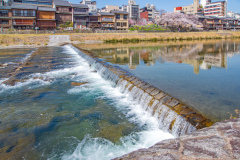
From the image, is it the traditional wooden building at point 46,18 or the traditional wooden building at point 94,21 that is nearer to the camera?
the traditional wooden building at point 46,18

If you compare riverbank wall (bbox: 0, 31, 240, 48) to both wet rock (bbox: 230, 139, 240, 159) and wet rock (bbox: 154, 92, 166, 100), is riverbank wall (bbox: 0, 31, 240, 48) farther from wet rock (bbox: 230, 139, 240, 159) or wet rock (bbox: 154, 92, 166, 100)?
wet rock (bbox: 230, 139, 240, 159)

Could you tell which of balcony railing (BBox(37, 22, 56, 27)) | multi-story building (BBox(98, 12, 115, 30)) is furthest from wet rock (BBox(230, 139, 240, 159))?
multi-story building (BBox(98, 12, 115, 30))

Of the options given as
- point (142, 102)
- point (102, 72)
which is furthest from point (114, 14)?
point (142, 102)

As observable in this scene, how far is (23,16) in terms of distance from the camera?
50.7 m

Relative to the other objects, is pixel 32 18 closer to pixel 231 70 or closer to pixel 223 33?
pixel 231 70

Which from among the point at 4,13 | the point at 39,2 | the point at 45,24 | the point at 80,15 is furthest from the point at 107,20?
the point at 4,13

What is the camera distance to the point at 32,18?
50938 millimetres

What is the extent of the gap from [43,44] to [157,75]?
107ft

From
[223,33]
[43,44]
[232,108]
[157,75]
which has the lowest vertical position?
[232,108]

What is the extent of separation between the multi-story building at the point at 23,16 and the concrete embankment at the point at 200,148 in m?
55.3

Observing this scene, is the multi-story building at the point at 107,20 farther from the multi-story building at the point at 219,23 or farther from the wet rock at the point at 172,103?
the wet rock at the point at 172,103

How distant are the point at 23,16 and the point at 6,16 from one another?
4177 millimetres

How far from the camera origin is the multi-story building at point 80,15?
58.5 m

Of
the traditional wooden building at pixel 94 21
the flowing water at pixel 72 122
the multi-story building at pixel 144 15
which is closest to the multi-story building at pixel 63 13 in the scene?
the traditional wooden building at pixel 94 21
